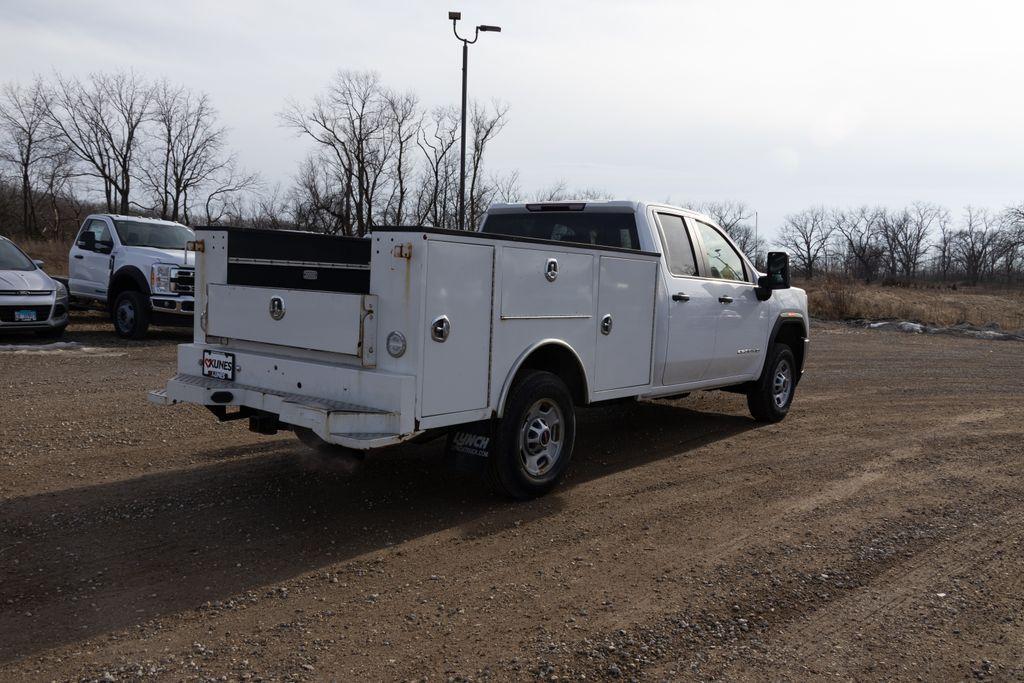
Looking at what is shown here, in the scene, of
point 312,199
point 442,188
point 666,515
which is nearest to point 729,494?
point 666,515

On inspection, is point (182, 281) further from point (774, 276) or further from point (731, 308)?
point (774, 276)

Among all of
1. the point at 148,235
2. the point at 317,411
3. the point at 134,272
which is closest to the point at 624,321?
the point at 317,411

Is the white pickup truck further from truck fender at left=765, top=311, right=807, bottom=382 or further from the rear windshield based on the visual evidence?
truck fender at left=765, top=311, right=807, bottom=382

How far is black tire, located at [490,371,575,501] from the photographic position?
5.53 m

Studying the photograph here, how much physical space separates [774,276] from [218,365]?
5323mm

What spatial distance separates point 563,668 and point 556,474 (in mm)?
2466

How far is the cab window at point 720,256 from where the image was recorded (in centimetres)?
786

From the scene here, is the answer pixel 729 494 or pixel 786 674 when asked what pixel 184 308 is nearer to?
pixel 729 494

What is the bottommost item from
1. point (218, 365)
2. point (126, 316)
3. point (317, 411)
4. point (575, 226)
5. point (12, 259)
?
point (126, 316)

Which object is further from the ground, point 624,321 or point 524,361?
point 624,321

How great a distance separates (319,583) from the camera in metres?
4.40

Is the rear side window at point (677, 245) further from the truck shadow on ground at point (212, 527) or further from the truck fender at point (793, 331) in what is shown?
the truck fender at point (793, 331)

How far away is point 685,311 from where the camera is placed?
725cm

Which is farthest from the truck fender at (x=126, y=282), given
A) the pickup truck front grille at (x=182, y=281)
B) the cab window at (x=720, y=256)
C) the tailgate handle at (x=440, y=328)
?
the tailgate handle at (x=440, y=328)
